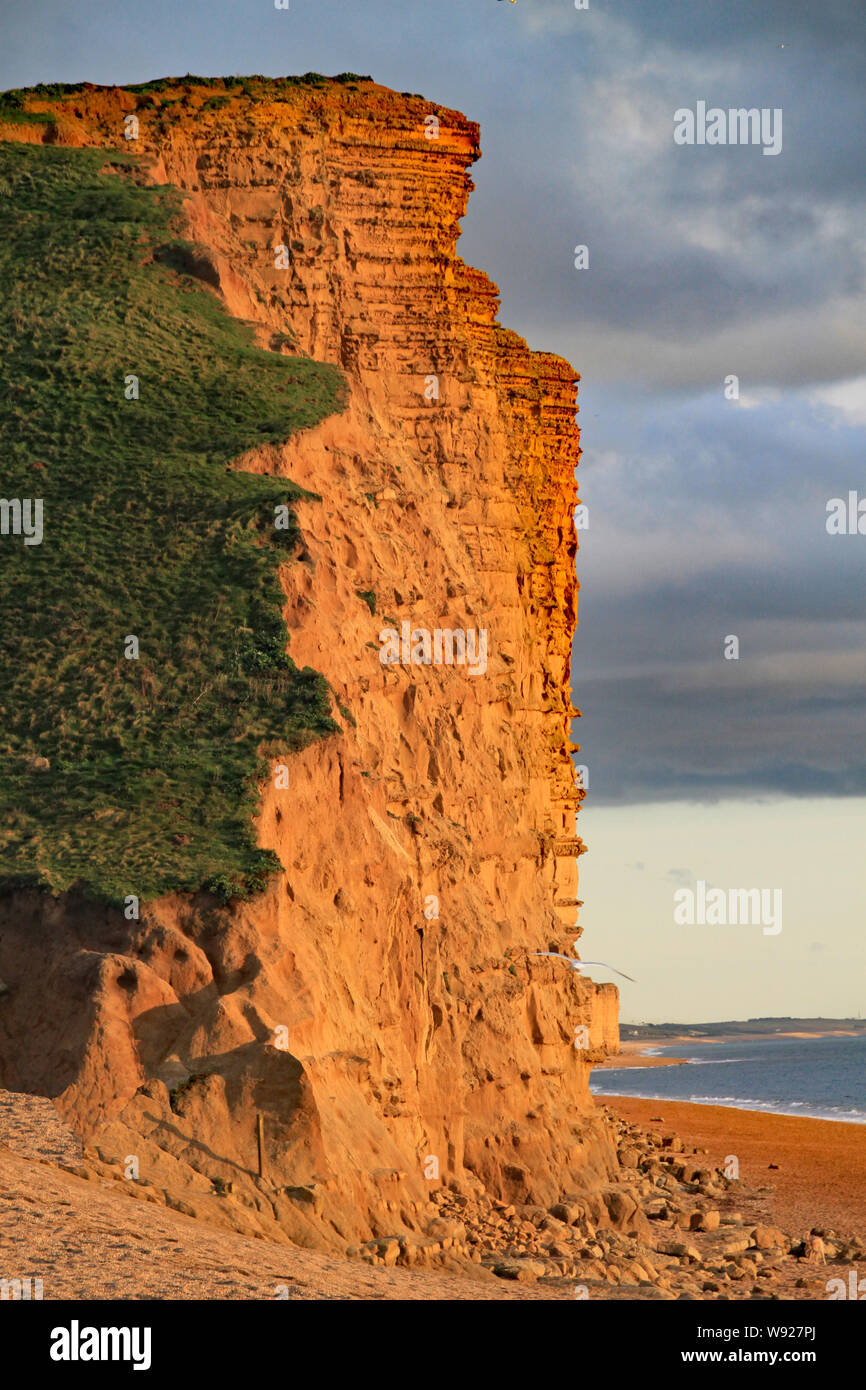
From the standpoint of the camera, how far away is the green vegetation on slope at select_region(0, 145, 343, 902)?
27094 mm

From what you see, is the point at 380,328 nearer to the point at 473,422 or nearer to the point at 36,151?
the point at 473,422

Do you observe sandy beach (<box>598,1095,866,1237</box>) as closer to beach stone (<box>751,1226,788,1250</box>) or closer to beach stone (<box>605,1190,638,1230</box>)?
beach stone (<box>751,1226,788,1250</box>)

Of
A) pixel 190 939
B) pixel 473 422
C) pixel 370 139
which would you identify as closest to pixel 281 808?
pixel 190 939

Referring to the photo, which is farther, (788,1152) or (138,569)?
(788,1152)

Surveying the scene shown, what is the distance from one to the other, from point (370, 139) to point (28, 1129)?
29764 mm

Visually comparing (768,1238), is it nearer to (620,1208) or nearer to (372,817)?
(620,1208)

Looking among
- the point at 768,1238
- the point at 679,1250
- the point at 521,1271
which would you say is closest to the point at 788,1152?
the point at 768,1238

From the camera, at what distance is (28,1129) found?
21.7 m

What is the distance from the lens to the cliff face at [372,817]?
76.3ft

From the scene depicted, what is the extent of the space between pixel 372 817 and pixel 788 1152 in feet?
124

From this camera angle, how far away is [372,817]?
28312 mm

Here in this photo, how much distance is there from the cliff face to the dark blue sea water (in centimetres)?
4608

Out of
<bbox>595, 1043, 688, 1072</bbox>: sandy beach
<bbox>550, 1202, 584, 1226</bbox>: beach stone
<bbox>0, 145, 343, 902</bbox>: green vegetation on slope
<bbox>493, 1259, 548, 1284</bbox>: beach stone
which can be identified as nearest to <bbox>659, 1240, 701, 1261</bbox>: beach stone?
<bbox>550, 1202, 584, 1226</bbox>: beach stone

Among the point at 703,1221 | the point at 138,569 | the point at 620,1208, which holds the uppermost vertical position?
the point at 138,569
